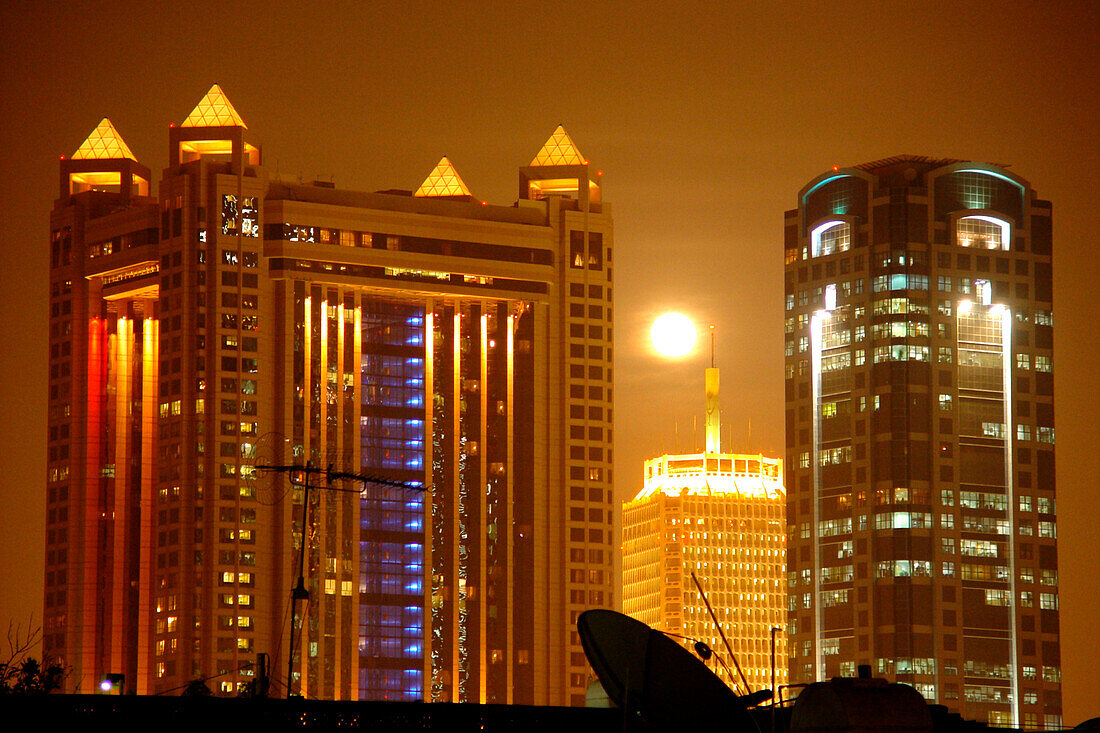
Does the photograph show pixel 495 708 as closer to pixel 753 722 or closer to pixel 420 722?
pixel 420 722

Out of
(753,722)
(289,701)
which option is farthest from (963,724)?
(289,701)

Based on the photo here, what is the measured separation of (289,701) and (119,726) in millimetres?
5315

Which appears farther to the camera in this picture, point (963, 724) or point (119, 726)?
point (963, 724)

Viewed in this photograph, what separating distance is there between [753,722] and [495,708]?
854 cm

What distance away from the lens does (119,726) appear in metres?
63.9

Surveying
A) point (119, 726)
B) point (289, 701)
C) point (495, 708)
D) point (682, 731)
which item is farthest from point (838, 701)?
point (119, 726)

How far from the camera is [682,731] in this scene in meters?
69.0

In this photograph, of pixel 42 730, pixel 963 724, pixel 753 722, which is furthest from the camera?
pixel 963 724

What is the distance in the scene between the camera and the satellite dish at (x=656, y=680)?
226ft

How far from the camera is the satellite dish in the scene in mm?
69000

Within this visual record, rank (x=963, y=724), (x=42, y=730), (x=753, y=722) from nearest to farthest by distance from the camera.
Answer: (x=42, y=730) → (x=753, y=722) → (x=963, y=724)

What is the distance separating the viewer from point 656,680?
69.4m

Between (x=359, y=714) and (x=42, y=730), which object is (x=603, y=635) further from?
(x=42, y=730)

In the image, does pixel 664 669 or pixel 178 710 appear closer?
pixel 178 710
